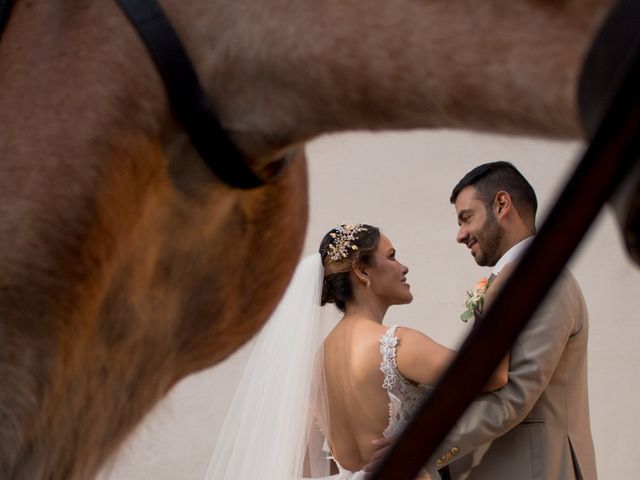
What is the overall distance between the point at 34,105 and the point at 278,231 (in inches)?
10.5

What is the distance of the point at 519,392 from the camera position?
10.0 ft

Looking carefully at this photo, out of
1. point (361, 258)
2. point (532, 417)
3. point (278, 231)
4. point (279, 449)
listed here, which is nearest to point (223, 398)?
point (279, 449)

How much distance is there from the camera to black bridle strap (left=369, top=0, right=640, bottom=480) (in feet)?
1.74

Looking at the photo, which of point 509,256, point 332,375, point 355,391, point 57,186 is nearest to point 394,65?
point 57,186

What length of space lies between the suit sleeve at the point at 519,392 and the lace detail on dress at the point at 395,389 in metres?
0.38

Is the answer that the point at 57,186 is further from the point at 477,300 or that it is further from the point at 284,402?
the point at 284,402

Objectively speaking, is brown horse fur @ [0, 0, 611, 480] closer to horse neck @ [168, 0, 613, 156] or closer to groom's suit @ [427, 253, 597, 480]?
horse neck @ [168, 0, 613, 156]

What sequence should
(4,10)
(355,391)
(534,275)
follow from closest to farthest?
(534,275) < (4,10) < (355,391)

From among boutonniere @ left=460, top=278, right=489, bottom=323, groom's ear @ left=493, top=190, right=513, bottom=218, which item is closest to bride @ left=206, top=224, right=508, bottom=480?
boutonniere @ left=460, top=278, right=489, bottom=323

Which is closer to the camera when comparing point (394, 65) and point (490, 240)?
point (394, 65)

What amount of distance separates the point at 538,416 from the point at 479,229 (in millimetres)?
683

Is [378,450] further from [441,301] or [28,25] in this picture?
[28,25]

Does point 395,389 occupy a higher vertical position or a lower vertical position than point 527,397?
higher

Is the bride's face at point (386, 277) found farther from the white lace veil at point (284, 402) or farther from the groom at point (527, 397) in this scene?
the groom at point (527, 397)
